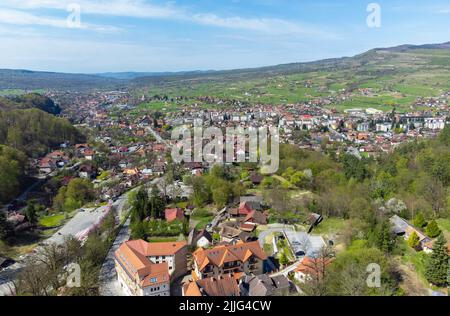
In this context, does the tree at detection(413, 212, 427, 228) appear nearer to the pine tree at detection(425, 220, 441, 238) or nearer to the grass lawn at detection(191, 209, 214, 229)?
the pine tree at detection(425, 220, 441, 238)

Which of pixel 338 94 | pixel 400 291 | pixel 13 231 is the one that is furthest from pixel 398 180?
pixel 338 94

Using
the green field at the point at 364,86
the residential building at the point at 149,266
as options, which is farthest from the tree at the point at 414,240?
the green field at the point at 364,86

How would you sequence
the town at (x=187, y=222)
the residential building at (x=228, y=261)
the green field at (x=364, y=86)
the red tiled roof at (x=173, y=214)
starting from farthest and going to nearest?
the green field at (x=364, y=86) → the red tiled roof at (x=173, y=214) → the residential building at (x=228, y=261) → the town at (x=187, y=222)

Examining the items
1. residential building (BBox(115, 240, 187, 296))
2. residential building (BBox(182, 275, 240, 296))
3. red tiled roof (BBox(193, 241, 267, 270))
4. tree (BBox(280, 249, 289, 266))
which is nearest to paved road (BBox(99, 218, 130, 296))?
residential building (BBox(115, 240, 187, 296))

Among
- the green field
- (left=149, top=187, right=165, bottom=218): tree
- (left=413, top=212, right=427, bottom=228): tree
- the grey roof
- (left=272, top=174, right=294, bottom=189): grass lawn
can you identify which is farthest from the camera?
the green field

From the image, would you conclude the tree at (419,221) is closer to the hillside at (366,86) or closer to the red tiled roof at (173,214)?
the red tiled roof at (173,214)

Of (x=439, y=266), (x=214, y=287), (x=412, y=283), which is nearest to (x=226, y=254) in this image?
(x=214, y=287)
